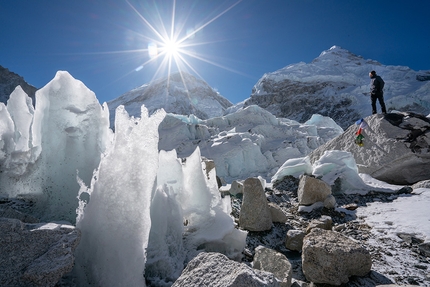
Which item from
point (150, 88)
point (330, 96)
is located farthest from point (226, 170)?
point (150, 88)

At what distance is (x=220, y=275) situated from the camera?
1794 millimetres

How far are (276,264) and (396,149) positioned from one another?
7.60m

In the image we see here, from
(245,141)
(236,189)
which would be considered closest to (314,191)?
(236,189)

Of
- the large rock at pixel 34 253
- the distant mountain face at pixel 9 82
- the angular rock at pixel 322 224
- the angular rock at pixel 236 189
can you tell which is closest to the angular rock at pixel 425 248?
the angular rock at pixel 322 224

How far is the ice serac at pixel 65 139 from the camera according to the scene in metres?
3.92

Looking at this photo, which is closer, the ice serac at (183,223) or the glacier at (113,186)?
the glacier at (113,186)

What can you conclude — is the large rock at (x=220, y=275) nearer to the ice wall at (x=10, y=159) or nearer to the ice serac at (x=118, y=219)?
the ice serac at (x=118, y=219)

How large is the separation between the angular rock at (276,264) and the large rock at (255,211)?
1610 mm

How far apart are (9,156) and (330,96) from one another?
216ft

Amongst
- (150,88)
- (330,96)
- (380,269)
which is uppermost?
(150,88)

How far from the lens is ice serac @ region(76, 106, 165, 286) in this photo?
2.42 meters

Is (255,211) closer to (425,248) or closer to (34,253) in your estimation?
(425,248)

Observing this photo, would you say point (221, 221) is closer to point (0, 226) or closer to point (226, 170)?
point (0, 226)

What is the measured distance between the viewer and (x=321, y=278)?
117 inches
